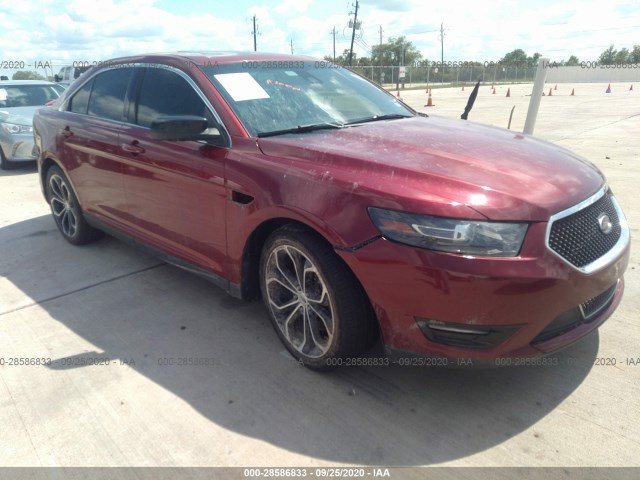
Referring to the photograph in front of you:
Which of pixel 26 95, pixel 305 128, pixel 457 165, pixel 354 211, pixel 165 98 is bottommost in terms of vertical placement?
pixel 354 211

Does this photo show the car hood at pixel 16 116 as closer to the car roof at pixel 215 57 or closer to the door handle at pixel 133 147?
the car roof at pixel 215 57

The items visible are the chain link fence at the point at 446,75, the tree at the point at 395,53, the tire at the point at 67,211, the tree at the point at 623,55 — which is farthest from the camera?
the tree at the point at 623,55

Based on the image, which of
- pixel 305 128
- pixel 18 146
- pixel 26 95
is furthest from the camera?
pixel 26 95

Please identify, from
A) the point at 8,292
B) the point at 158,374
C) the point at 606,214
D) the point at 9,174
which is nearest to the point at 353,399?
the point at 158,374

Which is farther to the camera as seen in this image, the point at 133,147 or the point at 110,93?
the point at 110,93

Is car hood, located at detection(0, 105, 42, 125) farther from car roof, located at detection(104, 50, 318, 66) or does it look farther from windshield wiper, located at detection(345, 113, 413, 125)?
windshield wiper, located at detection(345, 113, 413, 125)

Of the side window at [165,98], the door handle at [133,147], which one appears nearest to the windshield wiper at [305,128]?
the side window at [165,98]

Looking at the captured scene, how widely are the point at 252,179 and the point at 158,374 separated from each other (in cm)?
124

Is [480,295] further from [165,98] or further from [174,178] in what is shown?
[165,98]

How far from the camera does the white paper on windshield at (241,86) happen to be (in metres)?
3.14

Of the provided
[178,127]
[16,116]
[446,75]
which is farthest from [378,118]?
[446,75]

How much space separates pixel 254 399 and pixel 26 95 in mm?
9697

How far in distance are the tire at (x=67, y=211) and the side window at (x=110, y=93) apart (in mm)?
875

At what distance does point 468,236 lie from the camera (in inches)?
81.9
